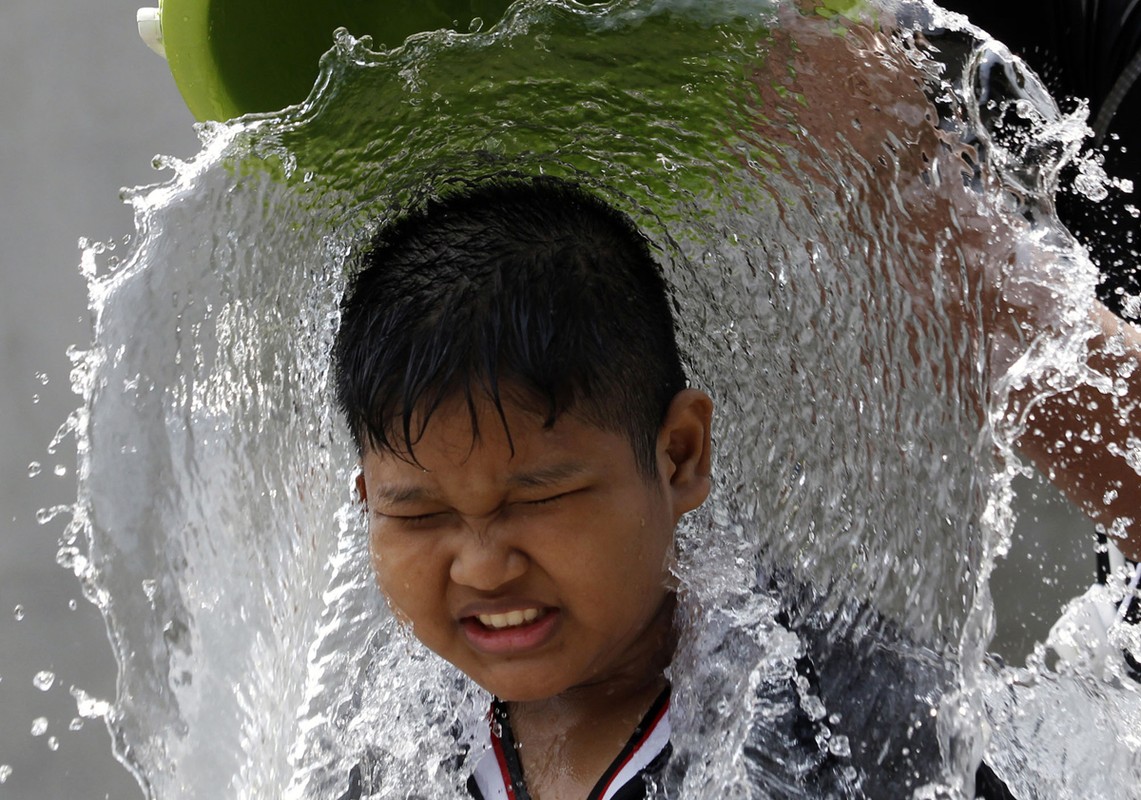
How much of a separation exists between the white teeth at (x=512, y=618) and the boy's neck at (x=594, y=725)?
0.44 feet

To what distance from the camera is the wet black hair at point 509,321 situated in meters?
0.98

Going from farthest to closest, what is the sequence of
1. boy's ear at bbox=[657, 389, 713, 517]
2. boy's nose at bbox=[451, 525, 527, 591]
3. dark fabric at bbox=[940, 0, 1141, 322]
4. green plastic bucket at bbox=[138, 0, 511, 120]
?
dark fabric at bbox=[940, 0, 1141, 322], green plastic bucket at bbox=[138, 0, 511, 120], boy's ear at bbox=[657, 389, 713, 517], boy's nose at bbox=[451, 525, 527, 591]

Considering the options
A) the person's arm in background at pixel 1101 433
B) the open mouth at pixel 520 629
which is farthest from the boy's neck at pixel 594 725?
the person's arm in background at pixel 1101 433

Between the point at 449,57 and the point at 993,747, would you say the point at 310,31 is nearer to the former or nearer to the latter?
the point at 449,57

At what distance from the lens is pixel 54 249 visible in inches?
99.2

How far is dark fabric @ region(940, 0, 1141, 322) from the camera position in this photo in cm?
130

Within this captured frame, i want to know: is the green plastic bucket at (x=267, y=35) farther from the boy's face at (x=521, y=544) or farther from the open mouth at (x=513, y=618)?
the open mouth at (x=513, y=618)

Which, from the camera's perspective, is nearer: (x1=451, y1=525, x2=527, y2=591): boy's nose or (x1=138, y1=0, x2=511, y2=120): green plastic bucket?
(x1=451, y1=525, x2=527, y2=591): boy's nose

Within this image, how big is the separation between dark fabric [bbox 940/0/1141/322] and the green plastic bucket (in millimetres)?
559

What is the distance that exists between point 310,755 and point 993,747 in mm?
640

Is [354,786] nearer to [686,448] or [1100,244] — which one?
[686,448]

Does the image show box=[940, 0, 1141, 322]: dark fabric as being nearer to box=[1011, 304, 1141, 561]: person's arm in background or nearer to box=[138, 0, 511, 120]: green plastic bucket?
box=[1011, 304, 1141, 561]: person's arm in background

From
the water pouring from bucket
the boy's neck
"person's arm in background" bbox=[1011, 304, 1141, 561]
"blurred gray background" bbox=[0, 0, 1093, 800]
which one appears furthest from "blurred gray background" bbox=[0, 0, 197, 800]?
"person's arm in background" bbox=[1011, 304, 1141, 561]

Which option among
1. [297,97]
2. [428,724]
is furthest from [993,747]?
[297,97]
